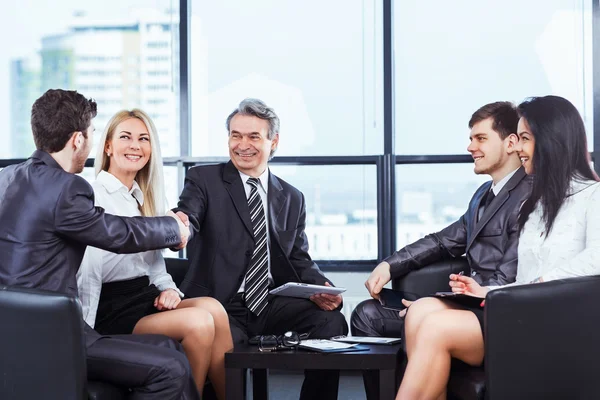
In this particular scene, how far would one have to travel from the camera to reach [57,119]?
106 inches

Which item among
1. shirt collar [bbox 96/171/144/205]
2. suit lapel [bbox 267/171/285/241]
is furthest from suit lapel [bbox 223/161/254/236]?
shirt collar [bbox 96/171/144/205]

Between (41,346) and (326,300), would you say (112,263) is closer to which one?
(41,346)

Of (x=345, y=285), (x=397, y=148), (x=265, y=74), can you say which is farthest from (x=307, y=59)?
(x=345, y=285)

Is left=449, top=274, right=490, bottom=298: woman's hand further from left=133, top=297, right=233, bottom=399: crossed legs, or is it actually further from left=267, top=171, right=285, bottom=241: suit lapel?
left=267, top=171, right=285, bottom=241: suit lapel

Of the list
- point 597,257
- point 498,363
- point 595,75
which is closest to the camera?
point 498,363

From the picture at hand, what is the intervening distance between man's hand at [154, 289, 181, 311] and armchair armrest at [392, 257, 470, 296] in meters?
1.23

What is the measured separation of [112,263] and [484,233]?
1.65 m

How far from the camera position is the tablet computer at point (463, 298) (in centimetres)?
294

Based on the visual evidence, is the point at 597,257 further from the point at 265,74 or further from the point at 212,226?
the point at 265,74

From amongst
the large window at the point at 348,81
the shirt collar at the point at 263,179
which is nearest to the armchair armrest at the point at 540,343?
the shirt collar at the point at 263,179

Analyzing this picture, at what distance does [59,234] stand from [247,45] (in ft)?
10.1

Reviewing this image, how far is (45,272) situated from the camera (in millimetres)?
2551

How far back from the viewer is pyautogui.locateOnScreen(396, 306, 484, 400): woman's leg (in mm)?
2760

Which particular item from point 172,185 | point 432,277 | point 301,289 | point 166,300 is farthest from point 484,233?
point 172,185
